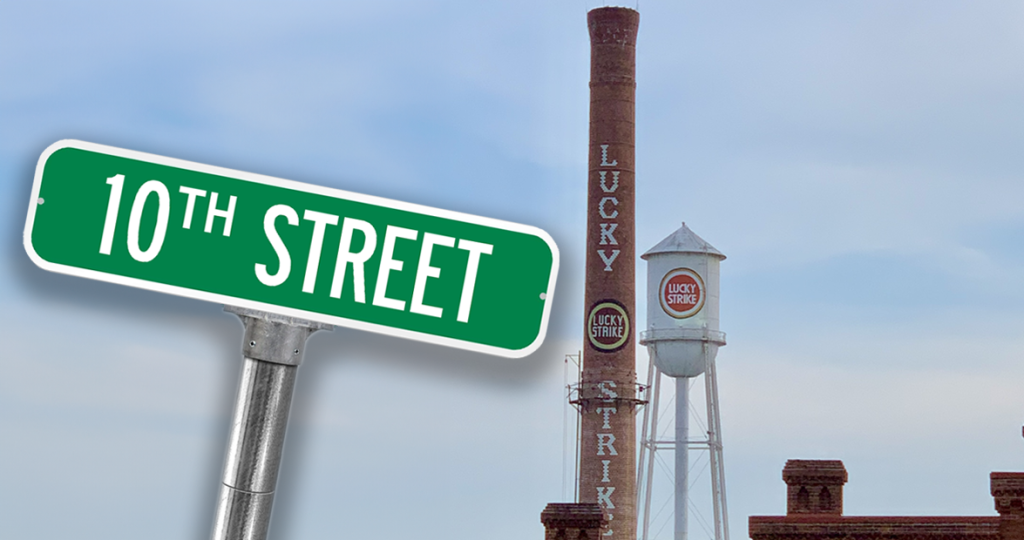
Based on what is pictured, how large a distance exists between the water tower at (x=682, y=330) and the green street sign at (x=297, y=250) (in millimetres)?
43660

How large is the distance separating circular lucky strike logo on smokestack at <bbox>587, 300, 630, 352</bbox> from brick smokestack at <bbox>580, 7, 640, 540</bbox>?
0.03 m

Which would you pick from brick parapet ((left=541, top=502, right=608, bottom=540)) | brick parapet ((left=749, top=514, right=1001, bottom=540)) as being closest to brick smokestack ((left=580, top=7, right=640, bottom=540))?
brick parapet ((left=541, top=502, right=608, bottom=540))

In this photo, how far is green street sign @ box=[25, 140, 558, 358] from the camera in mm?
2344

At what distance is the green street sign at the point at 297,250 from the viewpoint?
2344 millimetres

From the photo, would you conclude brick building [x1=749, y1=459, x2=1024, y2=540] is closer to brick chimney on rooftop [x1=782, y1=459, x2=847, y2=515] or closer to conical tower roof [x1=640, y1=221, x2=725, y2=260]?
brick chimney on rooftop [x1=782, y1=459, x2=847, y2=515]

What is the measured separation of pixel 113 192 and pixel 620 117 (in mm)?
41275

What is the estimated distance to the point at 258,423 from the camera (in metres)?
2.43

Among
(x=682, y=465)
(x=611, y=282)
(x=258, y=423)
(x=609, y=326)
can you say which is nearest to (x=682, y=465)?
(x=682, y=465)

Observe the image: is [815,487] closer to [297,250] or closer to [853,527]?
[853,527]

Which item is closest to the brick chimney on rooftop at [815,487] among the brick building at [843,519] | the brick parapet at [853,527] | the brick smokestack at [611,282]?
the brick building at [843,519]

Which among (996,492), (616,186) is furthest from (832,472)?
(616,186)

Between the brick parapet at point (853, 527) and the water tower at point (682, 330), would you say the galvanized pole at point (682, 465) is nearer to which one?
the water tower at point (682, 330)

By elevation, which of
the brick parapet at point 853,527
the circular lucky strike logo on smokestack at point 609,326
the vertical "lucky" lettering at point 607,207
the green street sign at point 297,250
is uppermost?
the vertical "lucky" lettering at point 607,207

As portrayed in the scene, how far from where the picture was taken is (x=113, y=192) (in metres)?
2.38
